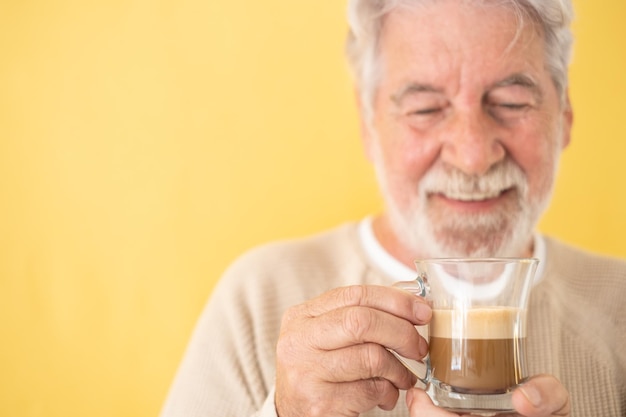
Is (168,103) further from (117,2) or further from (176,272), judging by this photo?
(176,272)

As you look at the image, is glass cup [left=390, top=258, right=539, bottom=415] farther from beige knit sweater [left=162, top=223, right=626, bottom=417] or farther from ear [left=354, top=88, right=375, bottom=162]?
ear [left=354, top=88, right=375, bottom=162]

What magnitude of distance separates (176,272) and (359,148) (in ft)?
2.24

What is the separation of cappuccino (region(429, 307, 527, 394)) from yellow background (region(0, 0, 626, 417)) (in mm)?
1149

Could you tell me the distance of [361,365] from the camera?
109 centimetres

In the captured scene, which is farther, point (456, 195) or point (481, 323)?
point (456, 195)

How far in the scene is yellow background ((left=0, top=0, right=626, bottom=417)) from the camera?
76.5 inches

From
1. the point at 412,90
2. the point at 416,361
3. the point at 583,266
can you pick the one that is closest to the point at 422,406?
the point at 416,361

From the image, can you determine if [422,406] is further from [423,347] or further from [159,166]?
[159,166]

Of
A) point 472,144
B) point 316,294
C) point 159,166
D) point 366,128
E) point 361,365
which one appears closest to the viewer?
point 361,365

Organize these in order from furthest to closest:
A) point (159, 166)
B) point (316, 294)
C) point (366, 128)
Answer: point (159, 166) → point (366, 128) → point (316, 294)

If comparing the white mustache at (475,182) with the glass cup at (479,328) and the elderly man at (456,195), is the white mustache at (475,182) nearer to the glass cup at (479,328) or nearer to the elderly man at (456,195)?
the elderly man at (456,195)

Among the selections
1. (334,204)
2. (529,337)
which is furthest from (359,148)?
(529,337)

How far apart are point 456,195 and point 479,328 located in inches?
24.0

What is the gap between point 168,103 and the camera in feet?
6.68
